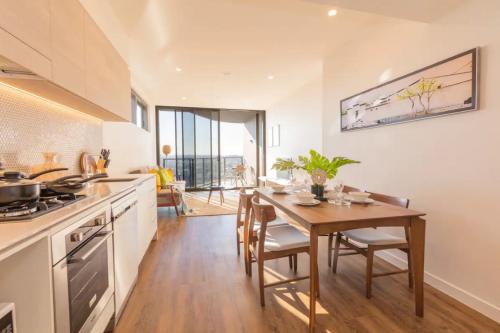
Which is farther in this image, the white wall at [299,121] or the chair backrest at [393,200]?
the white wall at [299,121]

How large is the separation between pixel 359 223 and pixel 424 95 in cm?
146

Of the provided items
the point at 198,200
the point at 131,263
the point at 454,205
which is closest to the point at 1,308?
the point at 131,263

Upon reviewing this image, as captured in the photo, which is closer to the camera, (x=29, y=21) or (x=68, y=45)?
(x=29, y=21)

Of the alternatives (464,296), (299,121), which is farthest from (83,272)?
(299,121)

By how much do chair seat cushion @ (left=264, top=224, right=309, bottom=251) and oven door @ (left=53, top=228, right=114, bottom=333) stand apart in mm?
1092

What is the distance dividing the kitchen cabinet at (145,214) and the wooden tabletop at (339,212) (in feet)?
4.68

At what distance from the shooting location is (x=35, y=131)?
5.49 feet

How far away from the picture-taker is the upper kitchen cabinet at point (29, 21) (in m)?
1.01

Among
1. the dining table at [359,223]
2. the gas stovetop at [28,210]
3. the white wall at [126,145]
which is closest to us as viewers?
the gas stovetop at [28,210]

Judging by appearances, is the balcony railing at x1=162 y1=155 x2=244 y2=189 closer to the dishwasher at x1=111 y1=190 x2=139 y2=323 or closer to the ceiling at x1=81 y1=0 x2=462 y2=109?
the ceiling at x1=81 y1=0 x2=462 y2=109

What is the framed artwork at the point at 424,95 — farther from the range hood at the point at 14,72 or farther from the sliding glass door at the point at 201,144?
the sliding glass door at the point at 201,144

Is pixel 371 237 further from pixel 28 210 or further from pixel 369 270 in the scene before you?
pixel 28 210

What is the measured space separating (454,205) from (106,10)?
12.1 feet

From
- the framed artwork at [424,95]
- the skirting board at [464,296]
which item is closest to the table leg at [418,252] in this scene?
the skirting board at [464,296]
